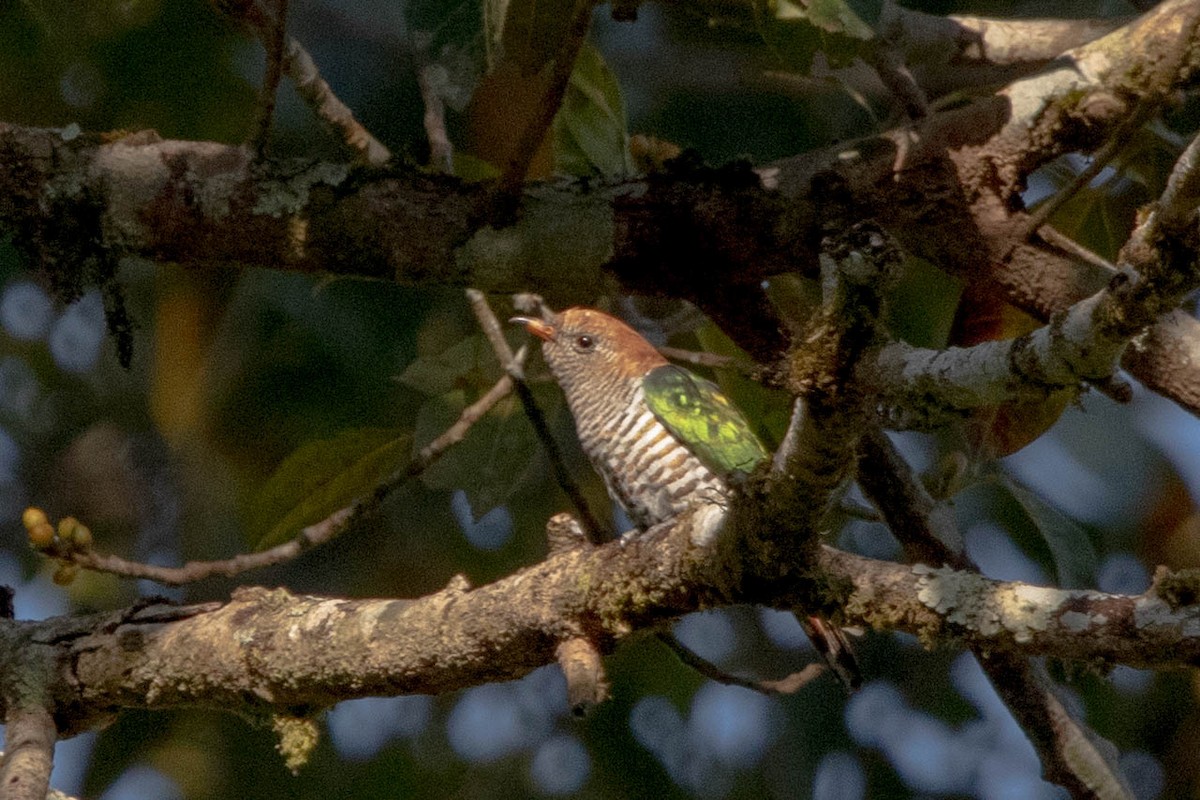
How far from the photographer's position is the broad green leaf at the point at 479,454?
3654 mm

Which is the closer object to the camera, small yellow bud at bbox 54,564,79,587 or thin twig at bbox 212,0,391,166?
thin twig at bbox 212,0,391,166

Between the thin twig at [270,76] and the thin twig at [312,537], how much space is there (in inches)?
31.5

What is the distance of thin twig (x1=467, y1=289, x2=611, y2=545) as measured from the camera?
3.40 m

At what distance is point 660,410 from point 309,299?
1001 millimetres

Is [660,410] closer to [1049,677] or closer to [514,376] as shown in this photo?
[514,376]

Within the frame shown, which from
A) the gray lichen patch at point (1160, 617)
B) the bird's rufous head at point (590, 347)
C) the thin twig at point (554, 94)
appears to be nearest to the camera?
the gray lichen patch at point (1160, 617)

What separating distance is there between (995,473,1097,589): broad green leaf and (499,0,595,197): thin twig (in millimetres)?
1434

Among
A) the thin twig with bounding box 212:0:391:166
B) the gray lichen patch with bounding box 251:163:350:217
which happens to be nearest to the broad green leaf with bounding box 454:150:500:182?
the thin twig with bounding box 212:0:391:166

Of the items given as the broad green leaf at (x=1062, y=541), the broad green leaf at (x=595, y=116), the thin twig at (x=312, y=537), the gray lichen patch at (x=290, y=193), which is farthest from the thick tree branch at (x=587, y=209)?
the broad green leaf at (x=1062, y=541)

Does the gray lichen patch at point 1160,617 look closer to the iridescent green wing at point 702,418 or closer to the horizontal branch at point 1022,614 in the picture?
the horizontal branch at point 1022,614

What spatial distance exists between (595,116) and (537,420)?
0.77 m

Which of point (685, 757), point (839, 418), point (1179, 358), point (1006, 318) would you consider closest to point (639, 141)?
point (1006, 318)

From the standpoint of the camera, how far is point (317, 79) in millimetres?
3260

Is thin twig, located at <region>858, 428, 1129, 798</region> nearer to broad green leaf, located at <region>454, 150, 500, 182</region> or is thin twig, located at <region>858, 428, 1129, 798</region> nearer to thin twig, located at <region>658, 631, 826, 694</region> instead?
thin twig, located at <region>658, 631, 826, 694</region>
